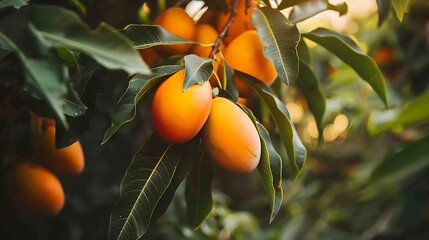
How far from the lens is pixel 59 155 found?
92 centimetres

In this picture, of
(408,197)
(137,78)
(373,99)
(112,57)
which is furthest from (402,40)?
(112,57)

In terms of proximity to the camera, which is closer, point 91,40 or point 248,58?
point 91,40

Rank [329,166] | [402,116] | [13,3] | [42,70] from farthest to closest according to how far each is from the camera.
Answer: [329,166] → [402,116] → [13,3] → [42,70]

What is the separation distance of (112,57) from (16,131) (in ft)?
1.89

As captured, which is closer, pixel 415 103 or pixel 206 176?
pixel 206 176

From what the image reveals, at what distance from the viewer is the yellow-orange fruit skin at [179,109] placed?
2.34 ft

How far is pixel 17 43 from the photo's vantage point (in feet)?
1.80

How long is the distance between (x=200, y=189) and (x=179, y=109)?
24cm

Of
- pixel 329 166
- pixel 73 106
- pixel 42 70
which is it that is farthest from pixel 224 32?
pixel 329 166

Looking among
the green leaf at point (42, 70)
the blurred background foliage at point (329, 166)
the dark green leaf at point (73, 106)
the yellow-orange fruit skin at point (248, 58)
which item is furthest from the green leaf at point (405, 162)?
the green leaf at point (42, 70)

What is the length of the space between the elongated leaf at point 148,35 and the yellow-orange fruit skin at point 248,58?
0.28 feet

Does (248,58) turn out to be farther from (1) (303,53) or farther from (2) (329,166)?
(2) (329,166)

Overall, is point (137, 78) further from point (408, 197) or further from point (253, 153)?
point (408, 197)

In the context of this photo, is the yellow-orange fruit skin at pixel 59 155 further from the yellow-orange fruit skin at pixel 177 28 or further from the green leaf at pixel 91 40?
the green leaf at pixel 91 40
